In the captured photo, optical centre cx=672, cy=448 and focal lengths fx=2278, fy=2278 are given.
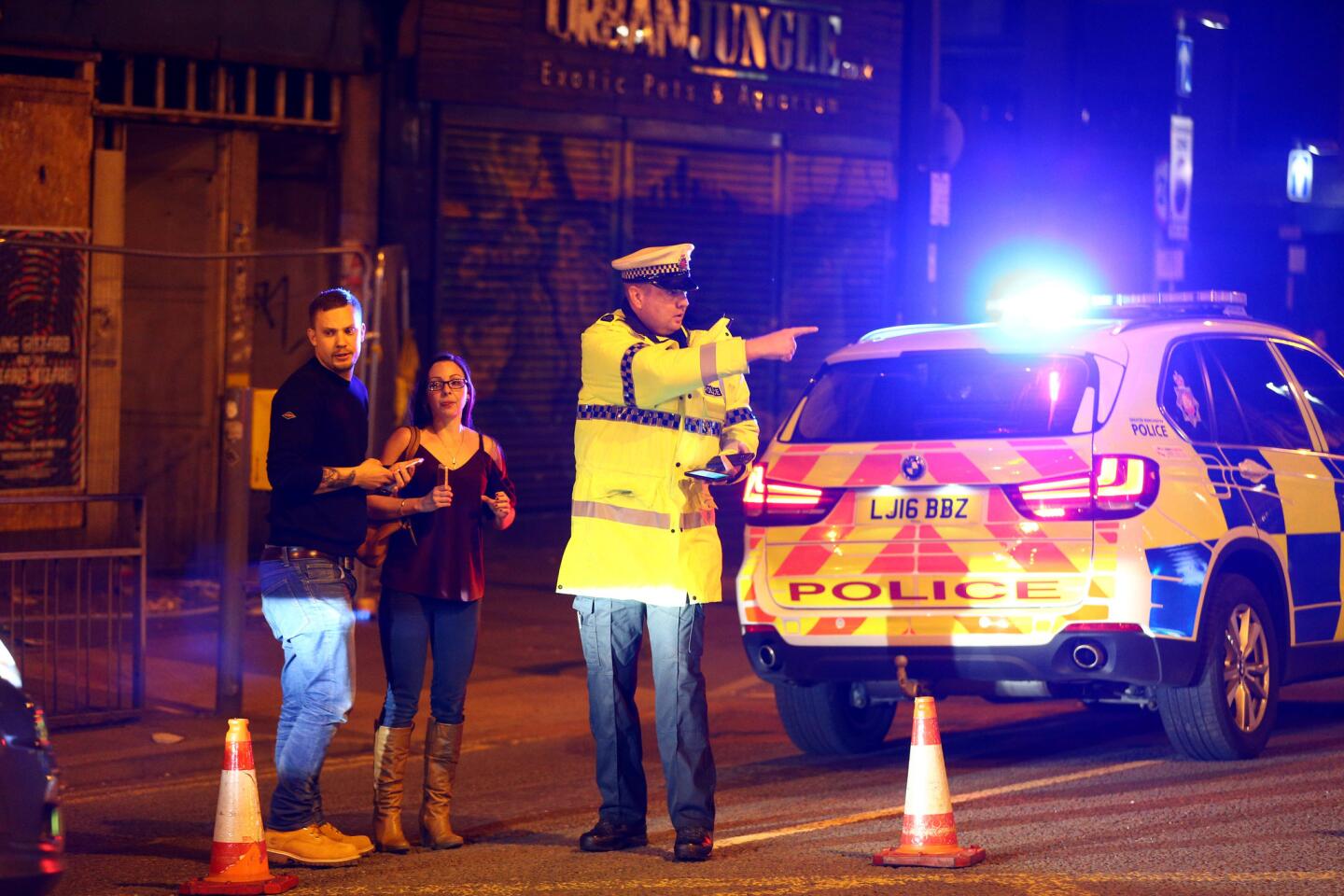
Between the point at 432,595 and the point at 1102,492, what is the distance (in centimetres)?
261

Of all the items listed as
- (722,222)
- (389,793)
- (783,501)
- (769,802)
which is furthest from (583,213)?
(389,793)

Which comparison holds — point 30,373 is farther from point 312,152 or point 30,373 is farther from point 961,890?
point 961,890

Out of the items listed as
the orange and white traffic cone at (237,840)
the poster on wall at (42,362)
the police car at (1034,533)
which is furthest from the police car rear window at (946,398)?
the poster on wall at (42,362)

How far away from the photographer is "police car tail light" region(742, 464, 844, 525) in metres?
8.91

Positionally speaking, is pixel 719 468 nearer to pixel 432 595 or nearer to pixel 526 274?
pixel 432 595

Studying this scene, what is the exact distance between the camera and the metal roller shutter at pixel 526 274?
54.9 ft

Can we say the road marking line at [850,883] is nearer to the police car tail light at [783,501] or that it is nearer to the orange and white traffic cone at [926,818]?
the orange and white traffic cone at [926,818]

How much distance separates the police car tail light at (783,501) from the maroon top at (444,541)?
1.55 meters

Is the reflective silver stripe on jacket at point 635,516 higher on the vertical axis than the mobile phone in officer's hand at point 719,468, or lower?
lower

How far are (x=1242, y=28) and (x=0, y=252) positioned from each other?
18.7m

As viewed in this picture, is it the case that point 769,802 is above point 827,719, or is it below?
below

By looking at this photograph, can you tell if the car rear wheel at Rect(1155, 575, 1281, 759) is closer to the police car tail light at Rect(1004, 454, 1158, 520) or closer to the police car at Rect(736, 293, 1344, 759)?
the police car at Rect(736, 293, 1344, 759)

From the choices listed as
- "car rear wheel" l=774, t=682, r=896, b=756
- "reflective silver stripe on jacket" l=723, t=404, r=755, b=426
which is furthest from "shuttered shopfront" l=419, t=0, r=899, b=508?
"reflective silver stripe on jacket" l=723, t=404, r=755, b=426

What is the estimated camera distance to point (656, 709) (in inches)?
286
